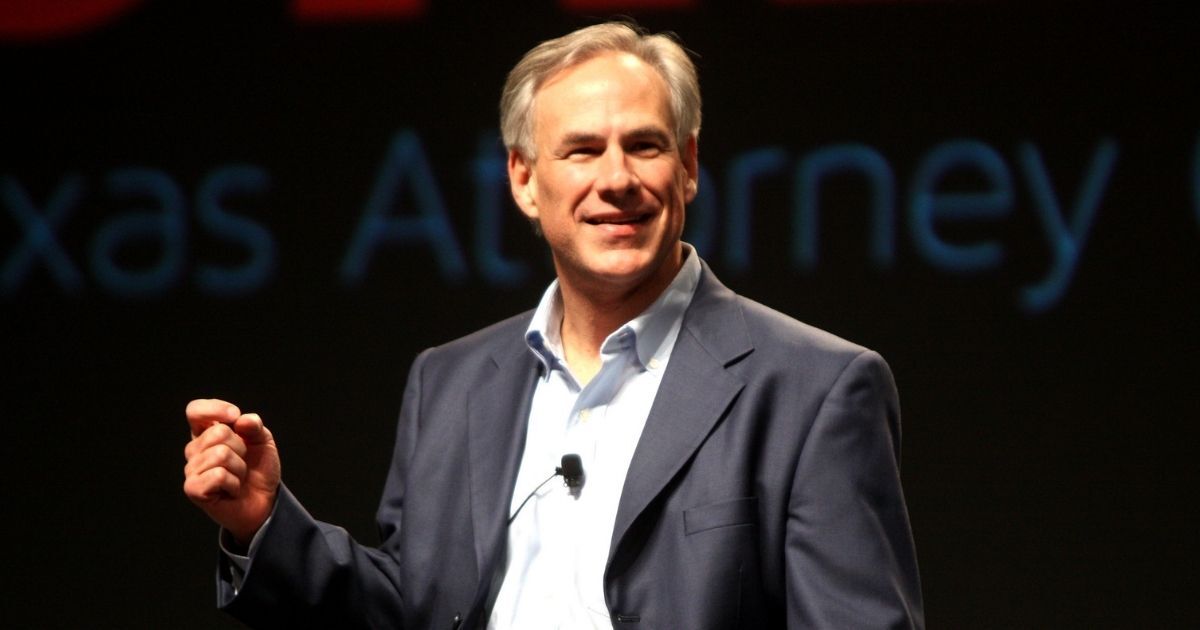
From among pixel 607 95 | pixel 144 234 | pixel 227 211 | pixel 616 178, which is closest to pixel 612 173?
pixel 616 178

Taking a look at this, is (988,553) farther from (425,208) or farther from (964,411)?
(425,208)

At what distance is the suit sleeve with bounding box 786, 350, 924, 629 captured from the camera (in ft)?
6.53

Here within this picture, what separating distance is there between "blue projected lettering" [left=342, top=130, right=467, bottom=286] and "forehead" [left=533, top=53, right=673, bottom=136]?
1479 mm

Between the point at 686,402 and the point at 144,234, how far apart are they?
82.2 inches

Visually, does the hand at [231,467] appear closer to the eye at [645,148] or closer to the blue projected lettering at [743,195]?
the eye at [645,148]

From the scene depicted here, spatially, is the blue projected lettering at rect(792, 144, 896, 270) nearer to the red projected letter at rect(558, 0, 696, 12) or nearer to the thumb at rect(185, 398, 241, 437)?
the red projected letter at rect(558, 0, 696, 12)

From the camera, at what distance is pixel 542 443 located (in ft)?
7.47

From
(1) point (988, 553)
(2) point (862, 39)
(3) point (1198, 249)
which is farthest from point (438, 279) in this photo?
(3) point (1198, 249)

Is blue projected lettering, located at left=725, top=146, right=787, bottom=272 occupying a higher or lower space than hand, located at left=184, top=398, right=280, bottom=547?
higher

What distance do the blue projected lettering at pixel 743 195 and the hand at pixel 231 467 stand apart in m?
1.69

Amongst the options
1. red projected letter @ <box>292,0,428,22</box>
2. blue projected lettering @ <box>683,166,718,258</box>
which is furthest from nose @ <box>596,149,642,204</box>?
red projected letter @ <box>292,0,428,22</box>

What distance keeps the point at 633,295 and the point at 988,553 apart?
5.46ft

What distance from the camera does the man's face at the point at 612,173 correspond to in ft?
7.27

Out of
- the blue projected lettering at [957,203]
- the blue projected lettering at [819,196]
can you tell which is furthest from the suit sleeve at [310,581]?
the blue projected lettering at [957,203]
